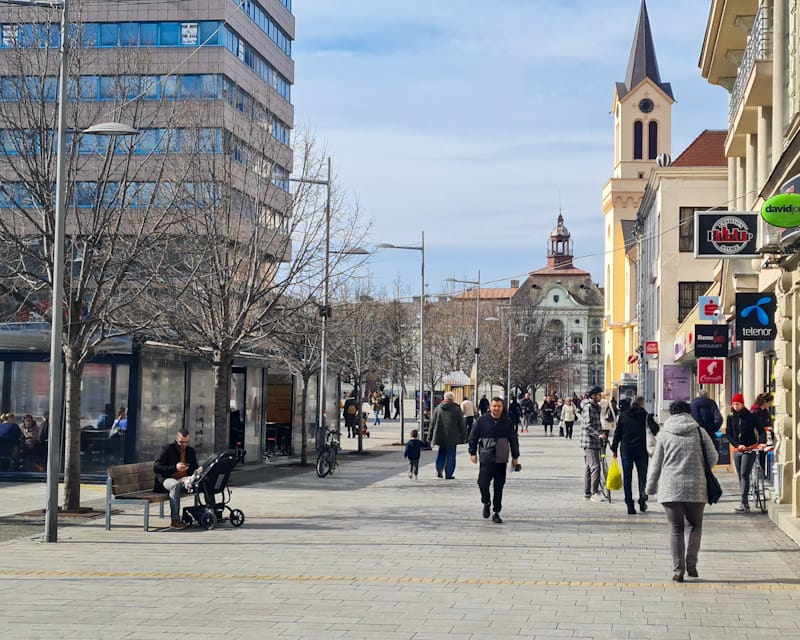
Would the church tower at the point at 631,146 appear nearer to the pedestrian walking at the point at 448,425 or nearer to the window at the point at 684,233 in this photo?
the window at the point at 684,233

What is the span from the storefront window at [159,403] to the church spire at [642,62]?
74.9 m

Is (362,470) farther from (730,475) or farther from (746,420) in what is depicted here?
(746,420)

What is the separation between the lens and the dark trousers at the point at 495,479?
16.7m

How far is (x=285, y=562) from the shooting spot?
12.7 m

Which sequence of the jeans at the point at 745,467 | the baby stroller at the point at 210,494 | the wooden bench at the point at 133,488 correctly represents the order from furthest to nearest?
the jeans at the point at 745,467
the baby stroller at the point at 210,494
the wooden bench at the point at 133,488

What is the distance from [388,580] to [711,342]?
17.3 meters

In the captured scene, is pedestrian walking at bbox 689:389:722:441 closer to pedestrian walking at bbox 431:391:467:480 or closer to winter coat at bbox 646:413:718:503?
pedestrian walking at bbox 431:391:467:480

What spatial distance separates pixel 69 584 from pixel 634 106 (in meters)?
87.6

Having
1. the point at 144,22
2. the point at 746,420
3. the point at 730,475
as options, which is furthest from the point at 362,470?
the point at 144,22

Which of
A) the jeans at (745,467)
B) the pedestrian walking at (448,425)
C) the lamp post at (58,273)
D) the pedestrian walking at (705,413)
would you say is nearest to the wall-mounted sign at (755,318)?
the jeans at (745,467)

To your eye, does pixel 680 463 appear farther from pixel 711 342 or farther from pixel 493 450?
pixel 711 342

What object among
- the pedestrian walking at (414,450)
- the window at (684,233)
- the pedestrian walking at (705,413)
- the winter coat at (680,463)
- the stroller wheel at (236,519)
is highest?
the window at (684,233)

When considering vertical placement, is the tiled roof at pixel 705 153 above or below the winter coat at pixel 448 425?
above

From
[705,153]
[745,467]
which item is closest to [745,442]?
[745,467]
